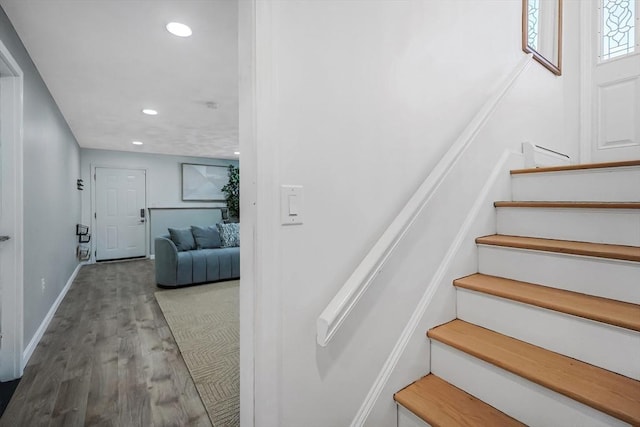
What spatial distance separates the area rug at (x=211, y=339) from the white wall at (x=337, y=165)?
3.07 feet

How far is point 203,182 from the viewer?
7172mm

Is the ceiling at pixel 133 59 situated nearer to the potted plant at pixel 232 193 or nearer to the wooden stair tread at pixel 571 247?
the wooden stair tread at pixel 571 247

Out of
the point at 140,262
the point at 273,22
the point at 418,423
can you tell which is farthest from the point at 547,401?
the point at 140,262

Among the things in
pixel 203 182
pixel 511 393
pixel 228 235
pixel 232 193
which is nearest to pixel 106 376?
pixel 511 393

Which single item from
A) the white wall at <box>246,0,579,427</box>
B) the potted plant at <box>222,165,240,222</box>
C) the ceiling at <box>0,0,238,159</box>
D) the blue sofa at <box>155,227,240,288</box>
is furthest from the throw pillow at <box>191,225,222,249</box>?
the white wall at <box>246,0,579,427</box>

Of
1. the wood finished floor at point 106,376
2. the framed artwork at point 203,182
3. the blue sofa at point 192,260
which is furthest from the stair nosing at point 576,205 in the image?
the framed artwork at point 203,182

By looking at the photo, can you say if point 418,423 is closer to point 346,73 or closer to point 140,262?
point 346,73

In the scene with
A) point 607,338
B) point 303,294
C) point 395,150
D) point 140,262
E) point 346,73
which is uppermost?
point 346,73

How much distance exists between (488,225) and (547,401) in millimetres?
935

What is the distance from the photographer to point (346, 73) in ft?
3.48

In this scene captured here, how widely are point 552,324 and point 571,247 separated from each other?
14.1 inches

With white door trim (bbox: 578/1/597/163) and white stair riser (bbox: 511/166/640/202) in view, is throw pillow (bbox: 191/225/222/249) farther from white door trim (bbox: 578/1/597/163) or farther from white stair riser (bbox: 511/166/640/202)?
white door trim (bbox: 578/1/597/163)

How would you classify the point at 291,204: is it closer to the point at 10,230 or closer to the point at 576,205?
the point at 576,205

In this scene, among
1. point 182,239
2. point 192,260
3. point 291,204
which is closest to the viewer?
point 291,204
